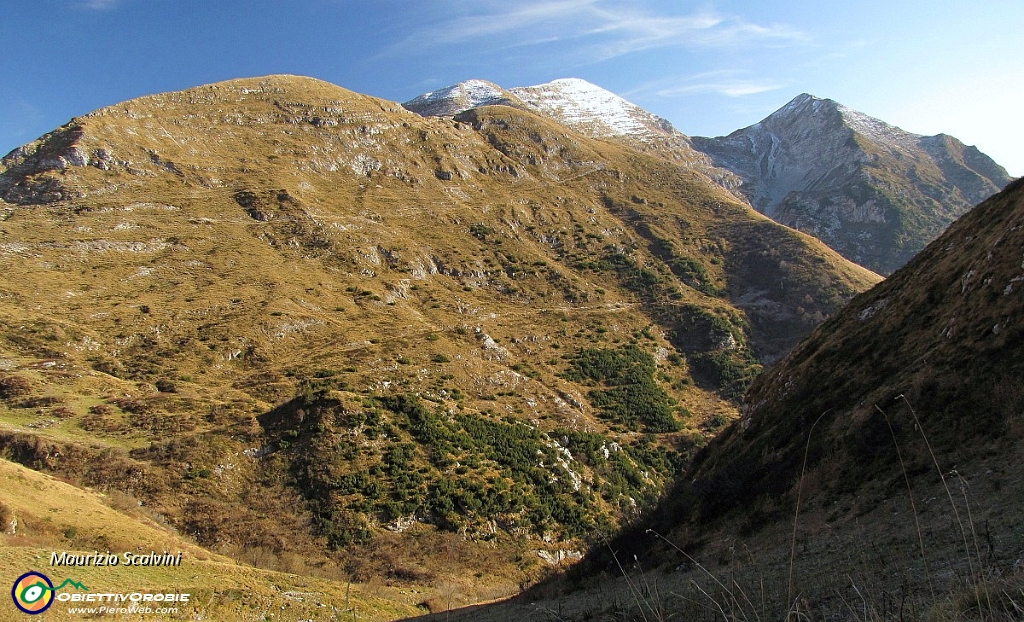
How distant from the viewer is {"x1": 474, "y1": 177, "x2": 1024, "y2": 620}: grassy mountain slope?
283 inches

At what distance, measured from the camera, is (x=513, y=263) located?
93625 mm

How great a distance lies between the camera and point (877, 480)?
12547 mm

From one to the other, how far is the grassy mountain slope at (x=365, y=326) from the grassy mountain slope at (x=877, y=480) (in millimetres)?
16969

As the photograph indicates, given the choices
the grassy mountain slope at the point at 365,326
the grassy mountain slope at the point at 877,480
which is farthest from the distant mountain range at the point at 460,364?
the grassy mountain slope at the point at 365,326

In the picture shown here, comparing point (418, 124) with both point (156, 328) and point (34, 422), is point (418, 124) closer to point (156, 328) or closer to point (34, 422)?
point (156, 328)

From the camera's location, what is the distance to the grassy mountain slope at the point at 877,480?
7176 mm

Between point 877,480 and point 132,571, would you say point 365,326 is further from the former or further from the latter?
point 877,480

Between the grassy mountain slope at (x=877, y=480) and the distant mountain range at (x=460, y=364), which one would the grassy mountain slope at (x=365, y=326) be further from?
the grassy mountain slope at (x=877, y=480)

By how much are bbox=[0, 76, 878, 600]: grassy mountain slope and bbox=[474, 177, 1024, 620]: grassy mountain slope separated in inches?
Result: 668

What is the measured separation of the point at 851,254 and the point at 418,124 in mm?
155994

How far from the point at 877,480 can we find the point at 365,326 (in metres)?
57.4

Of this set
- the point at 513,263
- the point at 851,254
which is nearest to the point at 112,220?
the point at 513,263

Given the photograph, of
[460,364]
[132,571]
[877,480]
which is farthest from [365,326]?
[877,480]

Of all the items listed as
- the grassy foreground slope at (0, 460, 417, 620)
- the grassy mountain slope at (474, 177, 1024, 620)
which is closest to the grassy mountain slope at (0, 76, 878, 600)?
the grassy foreground slope at (0, 460, 417, 620)
